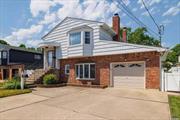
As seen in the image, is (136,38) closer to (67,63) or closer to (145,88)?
(67,63)

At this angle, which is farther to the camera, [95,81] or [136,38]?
[136,38]

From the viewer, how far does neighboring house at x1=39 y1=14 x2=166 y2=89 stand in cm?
1398

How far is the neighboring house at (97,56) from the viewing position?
1398 centimetres

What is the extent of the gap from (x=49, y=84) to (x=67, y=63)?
3.62 metres

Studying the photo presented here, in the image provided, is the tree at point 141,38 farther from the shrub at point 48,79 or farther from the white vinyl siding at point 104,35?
the shrub at point 48,79

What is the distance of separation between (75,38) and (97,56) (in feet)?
10.4

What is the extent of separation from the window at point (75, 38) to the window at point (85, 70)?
2464 millimetres

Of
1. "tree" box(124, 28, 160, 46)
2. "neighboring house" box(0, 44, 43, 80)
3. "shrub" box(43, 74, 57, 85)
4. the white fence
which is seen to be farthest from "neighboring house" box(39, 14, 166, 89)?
"tree" box(124, 28, 160, 46)

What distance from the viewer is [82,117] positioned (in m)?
6.98

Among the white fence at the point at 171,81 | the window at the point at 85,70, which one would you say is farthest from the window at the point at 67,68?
the white fence at the point at 171,81

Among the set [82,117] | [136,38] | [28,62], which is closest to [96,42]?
[82,117]

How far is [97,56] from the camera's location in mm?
16797

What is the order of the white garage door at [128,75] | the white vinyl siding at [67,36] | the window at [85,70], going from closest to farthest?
the white garage door at [128,75] → the white vinyl siding at [67,36] → the window at [85,70]

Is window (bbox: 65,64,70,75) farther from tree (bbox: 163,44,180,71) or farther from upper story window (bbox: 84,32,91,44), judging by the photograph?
tree (bbox: 163,44,180,71)
